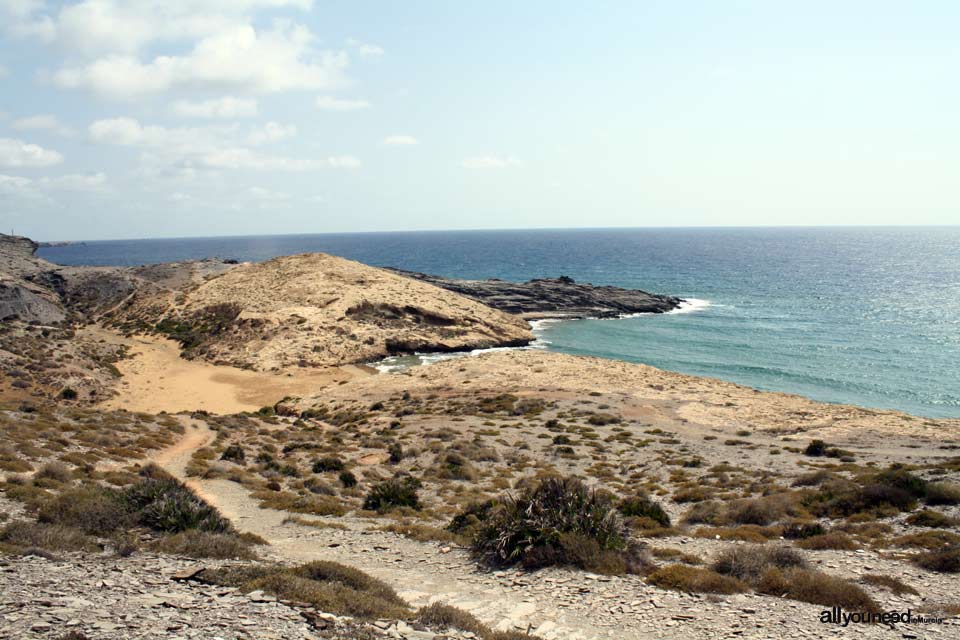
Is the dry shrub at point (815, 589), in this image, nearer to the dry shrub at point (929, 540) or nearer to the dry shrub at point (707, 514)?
the dry shrub at point (929, 540)

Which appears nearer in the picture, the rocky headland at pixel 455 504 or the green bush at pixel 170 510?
the rocky headland at pixel 455 504

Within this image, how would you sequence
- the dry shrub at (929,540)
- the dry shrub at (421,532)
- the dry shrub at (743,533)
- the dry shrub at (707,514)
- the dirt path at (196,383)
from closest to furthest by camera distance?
the dry shrub at (929,540)
the dry shrub at (743,533)
the dry shrub at (421,532)
the dry shrub at (707,514)
the dirt path at (196,383)

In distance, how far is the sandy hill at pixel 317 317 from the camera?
58750 mm

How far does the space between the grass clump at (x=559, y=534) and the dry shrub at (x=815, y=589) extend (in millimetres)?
2690

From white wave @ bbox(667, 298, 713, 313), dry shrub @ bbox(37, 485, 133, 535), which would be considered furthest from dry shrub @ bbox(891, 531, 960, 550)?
white wave @ bbox(667, 298, 713, 313)

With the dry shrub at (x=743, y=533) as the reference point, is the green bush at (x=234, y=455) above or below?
below

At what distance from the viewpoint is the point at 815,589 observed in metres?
11.2

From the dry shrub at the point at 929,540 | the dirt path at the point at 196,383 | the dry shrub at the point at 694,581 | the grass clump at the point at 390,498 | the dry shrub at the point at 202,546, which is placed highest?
the dry shrub at the point at 202,546

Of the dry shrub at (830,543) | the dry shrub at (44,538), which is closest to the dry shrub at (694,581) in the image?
the dry shrub at (830,543)

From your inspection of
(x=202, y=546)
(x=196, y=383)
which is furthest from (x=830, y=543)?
(x=196, y=383)

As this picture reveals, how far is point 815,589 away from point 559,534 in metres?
5.35

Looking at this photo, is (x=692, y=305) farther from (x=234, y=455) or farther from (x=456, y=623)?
(x=456, y=623)

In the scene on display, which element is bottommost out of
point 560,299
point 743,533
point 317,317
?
point 743,533

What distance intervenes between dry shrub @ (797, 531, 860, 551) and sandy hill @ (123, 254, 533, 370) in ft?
157
